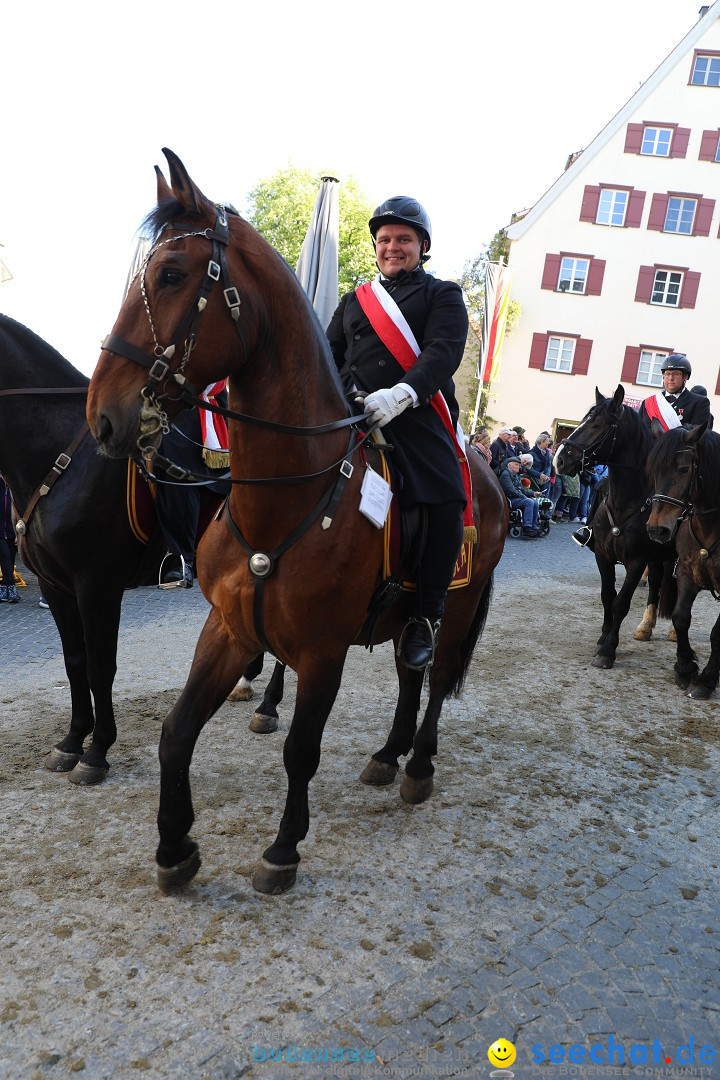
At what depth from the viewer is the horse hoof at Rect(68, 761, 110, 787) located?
413 centimetres

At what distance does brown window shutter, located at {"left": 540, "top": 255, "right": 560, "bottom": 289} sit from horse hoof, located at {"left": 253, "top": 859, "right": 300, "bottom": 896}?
96.6 ft

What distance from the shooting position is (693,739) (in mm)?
5730

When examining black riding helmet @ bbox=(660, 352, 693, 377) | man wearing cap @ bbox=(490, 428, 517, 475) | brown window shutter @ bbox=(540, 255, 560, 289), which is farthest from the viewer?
brown window shutter @ bbox=(540, 255, 560, 289)

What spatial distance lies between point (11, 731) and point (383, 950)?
2868 mm

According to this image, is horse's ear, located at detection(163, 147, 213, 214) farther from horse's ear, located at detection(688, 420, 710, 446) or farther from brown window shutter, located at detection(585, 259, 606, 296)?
brown window shutter, located at detection(585, 259, 606, 296)

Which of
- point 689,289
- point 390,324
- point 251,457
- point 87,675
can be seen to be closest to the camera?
point 251,457

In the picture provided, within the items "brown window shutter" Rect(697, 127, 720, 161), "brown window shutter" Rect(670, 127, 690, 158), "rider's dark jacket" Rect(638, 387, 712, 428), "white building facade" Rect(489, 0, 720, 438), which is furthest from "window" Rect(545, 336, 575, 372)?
"rider's dark jacket" Rect(638, 387, 712, 428)

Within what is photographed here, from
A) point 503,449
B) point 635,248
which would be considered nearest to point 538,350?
point 635,248

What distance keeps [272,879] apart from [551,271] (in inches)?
1170

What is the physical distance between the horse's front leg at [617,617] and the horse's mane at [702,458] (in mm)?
1264

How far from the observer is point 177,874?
321cm

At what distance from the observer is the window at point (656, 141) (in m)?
29.2

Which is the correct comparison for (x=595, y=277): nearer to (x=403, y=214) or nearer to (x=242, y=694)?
(x=242, y=694)

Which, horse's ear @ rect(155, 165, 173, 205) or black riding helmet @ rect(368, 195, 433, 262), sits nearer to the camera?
horse's ear @ rect(155, 165, 173, 205)
